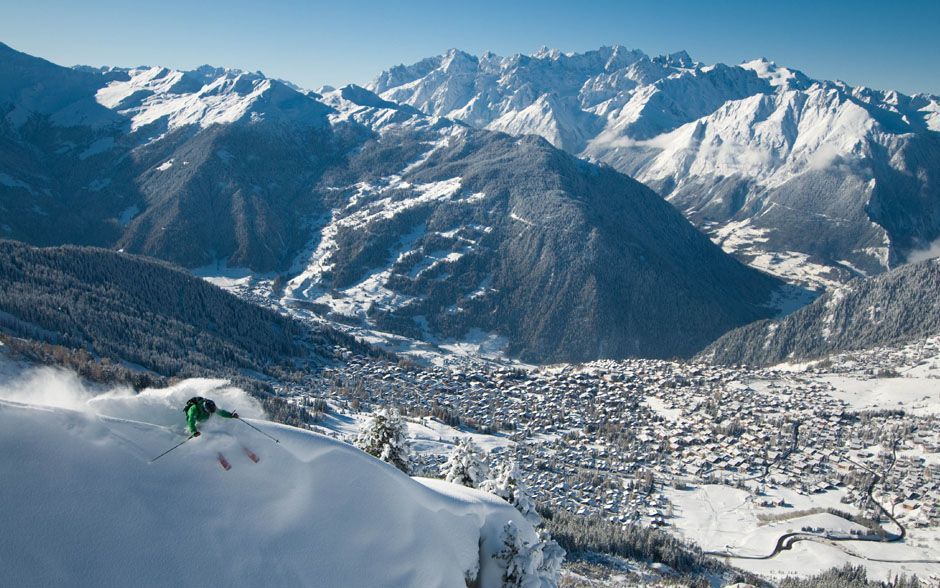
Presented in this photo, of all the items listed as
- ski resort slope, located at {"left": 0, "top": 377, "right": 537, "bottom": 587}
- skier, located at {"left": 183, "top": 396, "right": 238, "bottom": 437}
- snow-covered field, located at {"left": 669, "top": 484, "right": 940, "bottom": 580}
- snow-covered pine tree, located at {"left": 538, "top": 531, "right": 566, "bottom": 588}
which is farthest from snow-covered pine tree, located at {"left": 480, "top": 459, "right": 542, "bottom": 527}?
snow-covered field, located at {"left": 669, "top": 484, "right": 940, "bottom": 580}

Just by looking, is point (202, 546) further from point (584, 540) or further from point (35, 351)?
point (35, 351)

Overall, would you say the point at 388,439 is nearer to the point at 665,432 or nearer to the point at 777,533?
the point at 777,533

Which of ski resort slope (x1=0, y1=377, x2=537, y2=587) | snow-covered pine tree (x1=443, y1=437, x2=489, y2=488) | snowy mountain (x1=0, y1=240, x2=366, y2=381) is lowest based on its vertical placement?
snowy mountain (x1=0, y1=240, x2=366, y2=381)

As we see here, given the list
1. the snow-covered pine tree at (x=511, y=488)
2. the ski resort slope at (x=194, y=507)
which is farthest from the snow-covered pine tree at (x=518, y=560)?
the snow-covered pine tree at (x=511, y=488)

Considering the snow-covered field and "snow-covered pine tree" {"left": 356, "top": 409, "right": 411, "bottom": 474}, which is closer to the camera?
"snow-covered pine tree" {"left": 356, "top": 409, "right": 411, "bottom": 474}

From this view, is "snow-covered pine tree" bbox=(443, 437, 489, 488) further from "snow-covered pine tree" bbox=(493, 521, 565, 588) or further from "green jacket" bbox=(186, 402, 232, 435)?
"green jacket" bbox=(186, 402, 232, 435)

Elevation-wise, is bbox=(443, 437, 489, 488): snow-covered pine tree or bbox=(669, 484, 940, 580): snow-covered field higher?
bbox=(443, 437, 489, 488): snow-covered pine tree

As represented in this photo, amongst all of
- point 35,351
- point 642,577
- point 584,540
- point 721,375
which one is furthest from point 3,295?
point 721,375
